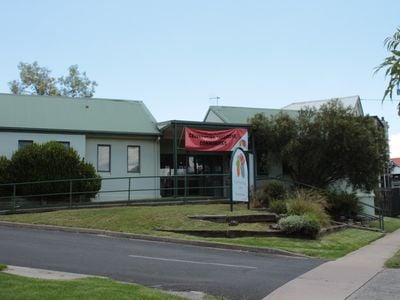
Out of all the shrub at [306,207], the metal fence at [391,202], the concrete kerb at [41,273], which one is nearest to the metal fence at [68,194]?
the shrub at [306,207]

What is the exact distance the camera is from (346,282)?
37.4 ft

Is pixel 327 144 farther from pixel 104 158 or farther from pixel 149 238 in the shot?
pixel 149 238

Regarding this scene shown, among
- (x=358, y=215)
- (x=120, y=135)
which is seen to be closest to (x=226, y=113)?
→ (x=120, y=135)

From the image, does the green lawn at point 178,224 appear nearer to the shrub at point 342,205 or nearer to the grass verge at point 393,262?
the grass verge at point 393,262

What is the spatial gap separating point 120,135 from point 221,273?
57.9ft

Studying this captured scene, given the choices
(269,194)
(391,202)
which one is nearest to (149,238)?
(269,194)

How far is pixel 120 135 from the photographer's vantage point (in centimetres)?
2852

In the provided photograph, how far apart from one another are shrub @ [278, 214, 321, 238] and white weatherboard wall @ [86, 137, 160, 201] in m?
10.7

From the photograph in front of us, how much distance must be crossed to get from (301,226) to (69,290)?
11501mm

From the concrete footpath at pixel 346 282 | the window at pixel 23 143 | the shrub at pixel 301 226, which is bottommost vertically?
the concrete footpath at pixel 346 282

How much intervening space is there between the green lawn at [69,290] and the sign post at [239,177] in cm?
1186

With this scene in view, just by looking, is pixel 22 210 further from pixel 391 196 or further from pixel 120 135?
pixel 391 196

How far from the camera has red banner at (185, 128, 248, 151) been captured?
92.6 ft

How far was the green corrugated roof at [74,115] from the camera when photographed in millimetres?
27578
